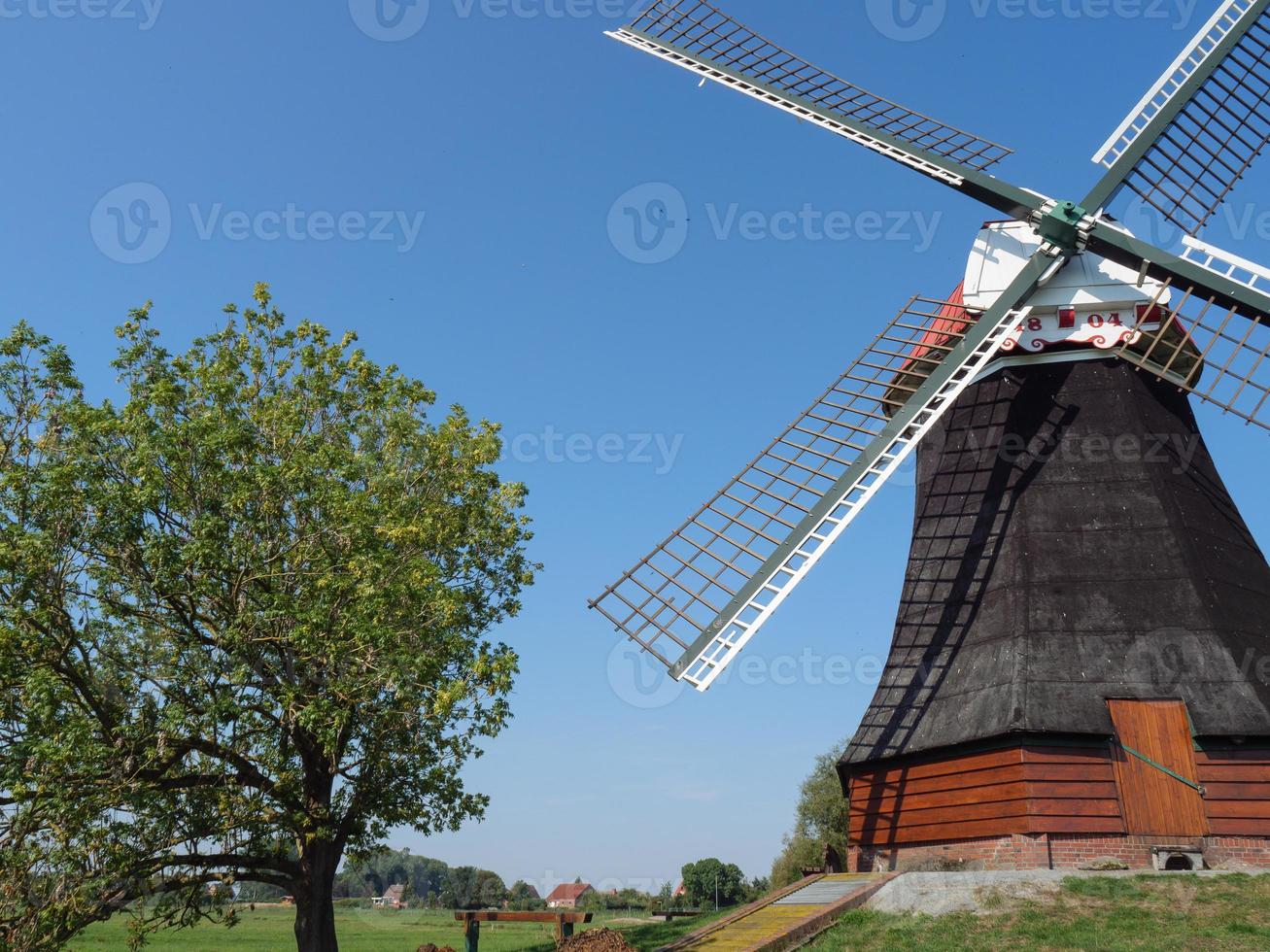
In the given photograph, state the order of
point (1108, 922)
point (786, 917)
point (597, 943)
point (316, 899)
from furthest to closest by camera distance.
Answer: point (316, 899) → point (786, 917) → point (597, 943) → point (1108, 922)

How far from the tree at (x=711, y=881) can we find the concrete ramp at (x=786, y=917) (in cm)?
5342

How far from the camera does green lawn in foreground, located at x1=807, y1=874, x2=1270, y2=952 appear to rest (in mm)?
11781

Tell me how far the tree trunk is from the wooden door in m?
12.0

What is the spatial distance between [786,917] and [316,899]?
7.21 metres

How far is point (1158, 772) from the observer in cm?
1466

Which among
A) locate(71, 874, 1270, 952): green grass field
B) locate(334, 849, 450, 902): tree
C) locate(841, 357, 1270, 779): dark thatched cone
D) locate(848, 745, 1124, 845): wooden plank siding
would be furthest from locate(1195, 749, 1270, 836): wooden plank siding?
locate(334, 849, 450, 902): tree

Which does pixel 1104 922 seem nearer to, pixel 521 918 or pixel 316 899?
pixel 521 918

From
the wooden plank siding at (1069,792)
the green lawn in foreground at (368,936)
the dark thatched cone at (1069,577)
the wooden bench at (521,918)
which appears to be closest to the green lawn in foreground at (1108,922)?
the wooden plank siding at (1069,792)

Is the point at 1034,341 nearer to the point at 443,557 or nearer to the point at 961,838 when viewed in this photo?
the point at 961,838

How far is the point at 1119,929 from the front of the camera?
1214cm

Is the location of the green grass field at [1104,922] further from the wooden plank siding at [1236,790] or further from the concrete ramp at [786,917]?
the wooden plank siding at [1236,790]
